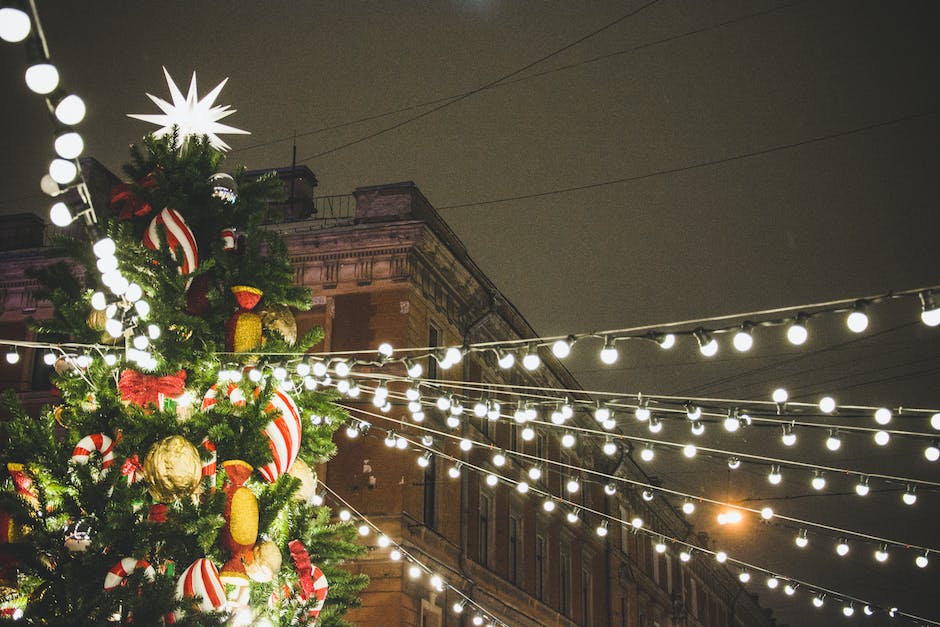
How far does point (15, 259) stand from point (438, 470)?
11.3 metres

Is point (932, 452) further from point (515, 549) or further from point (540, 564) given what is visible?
point (540, 564)

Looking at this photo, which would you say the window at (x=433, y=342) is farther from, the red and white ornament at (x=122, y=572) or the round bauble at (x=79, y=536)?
the red and white ornament at (x=122, y=572)

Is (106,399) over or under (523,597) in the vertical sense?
over

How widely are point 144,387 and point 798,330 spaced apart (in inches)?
204

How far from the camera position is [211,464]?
25.8ft

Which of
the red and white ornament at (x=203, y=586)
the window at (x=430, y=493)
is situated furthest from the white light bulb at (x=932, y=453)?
the window at (x=430, y=493)

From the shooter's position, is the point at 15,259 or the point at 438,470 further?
the point at 15,259

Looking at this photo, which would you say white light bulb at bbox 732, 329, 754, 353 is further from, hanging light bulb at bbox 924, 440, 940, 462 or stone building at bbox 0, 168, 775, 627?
stone building at bbox 0, 168, 775, 627

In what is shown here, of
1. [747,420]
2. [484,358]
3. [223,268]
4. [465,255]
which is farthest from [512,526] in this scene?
[223,268]

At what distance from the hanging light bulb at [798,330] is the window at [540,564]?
816 inches

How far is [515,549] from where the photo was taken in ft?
87.6

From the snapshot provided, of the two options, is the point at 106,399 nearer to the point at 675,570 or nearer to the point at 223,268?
the point at 223,268

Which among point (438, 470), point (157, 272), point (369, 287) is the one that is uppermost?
point (369, 287)

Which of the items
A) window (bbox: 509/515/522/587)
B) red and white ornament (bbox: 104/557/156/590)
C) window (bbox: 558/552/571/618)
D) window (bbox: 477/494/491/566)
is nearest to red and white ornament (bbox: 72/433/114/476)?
red and white ornament (bbox: 104/557/156/590)
